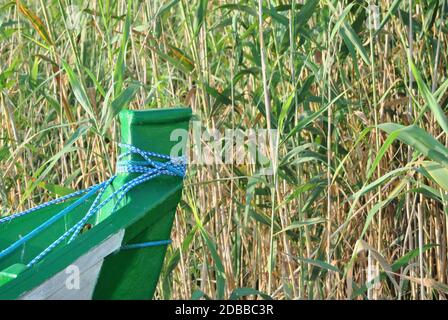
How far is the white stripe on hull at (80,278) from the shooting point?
6.42ft

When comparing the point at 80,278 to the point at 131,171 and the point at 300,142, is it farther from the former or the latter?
the point at 300,142

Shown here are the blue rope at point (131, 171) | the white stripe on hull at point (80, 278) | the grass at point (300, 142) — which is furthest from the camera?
the grass at point (300, 142)

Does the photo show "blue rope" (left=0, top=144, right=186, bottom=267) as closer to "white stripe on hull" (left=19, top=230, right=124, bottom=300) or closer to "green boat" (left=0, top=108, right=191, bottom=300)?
"green boat" (left=0, top=108, right=191, bottom=300)

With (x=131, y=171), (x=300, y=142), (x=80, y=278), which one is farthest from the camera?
(x=300, y=142)

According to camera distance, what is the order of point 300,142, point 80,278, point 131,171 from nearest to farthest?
point 80,278
point 131,171
point 300,142

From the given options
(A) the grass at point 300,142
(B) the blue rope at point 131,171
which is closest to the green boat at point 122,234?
(B) the blue rope at point 131,171

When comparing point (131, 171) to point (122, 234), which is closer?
point (122, 234)

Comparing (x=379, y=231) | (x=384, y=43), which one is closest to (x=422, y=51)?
(x=384, y=43)

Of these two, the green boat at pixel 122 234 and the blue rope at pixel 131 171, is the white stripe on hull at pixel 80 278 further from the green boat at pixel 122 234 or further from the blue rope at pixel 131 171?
the blue rope at pixel 131 171

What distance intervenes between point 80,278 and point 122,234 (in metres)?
0.13

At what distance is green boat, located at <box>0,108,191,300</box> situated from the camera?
6.48 feet

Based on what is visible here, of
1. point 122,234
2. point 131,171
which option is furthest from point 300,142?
point 122,234

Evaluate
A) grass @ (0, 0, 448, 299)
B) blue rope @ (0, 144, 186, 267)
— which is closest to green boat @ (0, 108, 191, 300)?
blue rope @ (0, 144, 186, 267)

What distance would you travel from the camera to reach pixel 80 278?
2.00 metres
